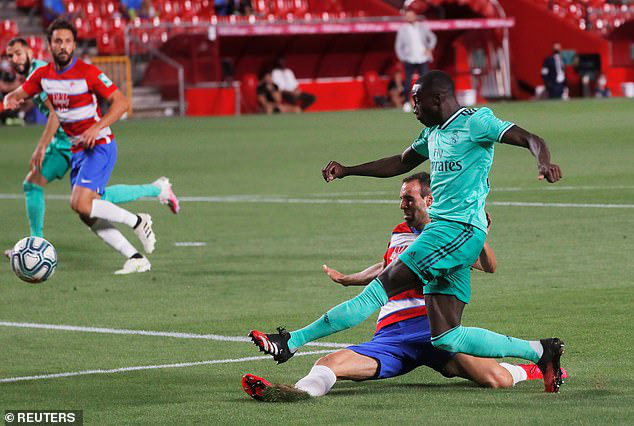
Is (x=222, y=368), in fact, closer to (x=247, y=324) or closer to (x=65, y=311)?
(x=247, y=324)

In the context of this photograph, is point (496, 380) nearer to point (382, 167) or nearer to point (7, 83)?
point (382, 167)

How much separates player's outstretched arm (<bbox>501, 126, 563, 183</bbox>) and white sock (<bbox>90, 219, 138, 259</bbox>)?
6547 mm

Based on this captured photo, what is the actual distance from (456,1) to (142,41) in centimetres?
1067

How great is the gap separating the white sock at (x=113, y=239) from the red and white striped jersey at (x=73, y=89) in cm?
72

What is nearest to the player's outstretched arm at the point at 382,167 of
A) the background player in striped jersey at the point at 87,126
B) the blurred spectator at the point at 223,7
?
the background player in striped jersey at the point at 87,126

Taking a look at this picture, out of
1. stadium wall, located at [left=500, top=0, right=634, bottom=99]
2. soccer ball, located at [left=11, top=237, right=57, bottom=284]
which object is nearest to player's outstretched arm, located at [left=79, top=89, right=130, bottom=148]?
soccer ball, located at [left=11, top=237, right=57, bottom=284]

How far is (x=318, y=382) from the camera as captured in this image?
7230mm

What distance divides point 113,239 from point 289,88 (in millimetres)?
28840

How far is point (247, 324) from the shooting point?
995 cm

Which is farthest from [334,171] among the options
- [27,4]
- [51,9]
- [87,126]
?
[27,4]

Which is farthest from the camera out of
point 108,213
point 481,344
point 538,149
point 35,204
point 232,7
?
point 232,7

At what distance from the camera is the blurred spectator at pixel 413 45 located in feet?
120

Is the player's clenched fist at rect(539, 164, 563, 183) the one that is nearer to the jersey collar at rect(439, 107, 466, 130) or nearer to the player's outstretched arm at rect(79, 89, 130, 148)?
the jersey collar at rect(439, 107, 466, 130)

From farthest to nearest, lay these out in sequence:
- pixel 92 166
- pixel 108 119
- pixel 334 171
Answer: pixel 92 166, pixel 108 119, pixel 334 171
